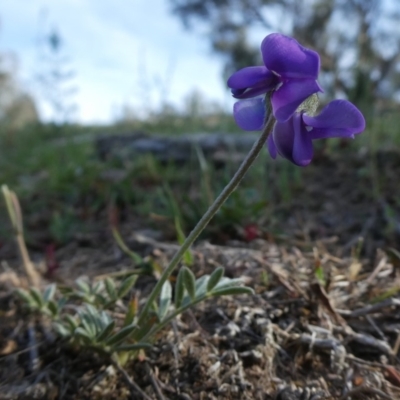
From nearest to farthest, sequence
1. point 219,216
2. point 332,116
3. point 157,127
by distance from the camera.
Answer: point 332,116 < point 219,216 < point 157,127

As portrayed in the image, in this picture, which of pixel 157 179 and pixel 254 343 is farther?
pixel 157 179

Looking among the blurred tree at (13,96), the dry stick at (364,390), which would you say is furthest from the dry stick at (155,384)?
the blurred tree at (13,96)

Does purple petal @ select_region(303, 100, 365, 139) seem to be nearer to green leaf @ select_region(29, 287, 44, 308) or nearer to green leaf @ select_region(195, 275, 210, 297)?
green leaf @ select_region(195, 275, 210, 297)

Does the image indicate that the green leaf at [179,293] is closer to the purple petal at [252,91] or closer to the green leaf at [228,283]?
the green leaf at [228,283]

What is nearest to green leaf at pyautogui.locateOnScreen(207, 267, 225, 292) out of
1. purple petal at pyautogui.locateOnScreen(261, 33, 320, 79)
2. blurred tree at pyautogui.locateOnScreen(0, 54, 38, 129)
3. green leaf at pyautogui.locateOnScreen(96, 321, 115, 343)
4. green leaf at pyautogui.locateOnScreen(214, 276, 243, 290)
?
green leaf at pyautogui.locateOnScreen(214, 276, 243, 290)

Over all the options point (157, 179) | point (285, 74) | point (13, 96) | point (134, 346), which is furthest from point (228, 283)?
point (13, 96)

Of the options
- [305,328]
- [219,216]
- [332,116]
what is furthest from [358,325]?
[219,216]

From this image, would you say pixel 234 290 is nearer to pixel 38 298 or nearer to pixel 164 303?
pixel 164 303

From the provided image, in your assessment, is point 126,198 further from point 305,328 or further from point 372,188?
point 305,328
